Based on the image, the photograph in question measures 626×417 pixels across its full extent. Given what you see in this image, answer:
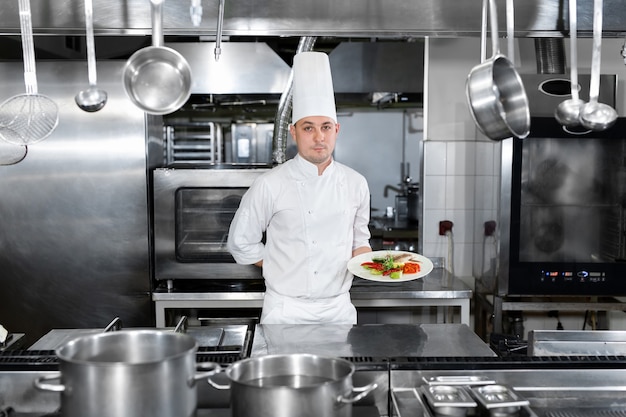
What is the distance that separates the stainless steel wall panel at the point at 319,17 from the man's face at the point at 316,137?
0.56m

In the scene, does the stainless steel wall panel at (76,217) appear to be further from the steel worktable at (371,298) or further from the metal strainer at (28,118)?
the metal strainer at (28,118)

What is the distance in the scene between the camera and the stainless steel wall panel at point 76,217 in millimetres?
2930

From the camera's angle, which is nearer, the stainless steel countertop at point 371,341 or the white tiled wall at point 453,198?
the stainless steel countertop at point 371,341

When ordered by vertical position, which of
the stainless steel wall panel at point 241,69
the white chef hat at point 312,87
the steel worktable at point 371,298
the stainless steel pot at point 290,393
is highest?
the stainless steel wall panel at point 241,69

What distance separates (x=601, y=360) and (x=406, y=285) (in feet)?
5.00

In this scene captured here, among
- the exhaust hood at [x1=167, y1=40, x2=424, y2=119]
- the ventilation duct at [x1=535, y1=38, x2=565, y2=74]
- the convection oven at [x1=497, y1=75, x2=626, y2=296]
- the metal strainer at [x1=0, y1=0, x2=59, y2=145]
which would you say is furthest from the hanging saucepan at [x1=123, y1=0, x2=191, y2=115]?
the ventilation duct at [x1=535, y1=38, x2=565, y2=74]

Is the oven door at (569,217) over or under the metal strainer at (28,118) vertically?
under

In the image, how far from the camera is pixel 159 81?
1.24m

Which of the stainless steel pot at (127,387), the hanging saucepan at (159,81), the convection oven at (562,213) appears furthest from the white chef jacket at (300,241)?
the stainless steel pot at (127,387)

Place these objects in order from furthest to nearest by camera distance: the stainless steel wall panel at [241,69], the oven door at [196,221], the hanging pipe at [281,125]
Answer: the stainless steel wall panel at [241,69]
the hanging pipe at [281,125]
the oven door at [196,221]

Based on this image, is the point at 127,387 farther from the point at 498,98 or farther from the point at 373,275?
the point at 373,275

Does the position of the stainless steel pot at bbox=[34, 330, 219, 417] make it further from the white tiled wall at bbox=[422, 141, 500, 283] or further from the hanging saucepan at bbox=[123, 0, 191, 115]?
the white tiled wall at bbox=[422, 141, 500, 283]

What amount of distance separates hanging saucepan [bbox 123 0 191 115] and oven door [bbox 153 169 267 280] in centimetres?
167

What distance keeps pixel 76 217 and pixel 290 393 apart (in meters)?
2.32
